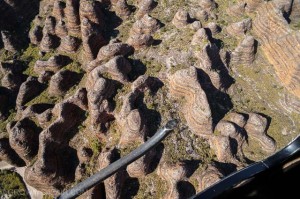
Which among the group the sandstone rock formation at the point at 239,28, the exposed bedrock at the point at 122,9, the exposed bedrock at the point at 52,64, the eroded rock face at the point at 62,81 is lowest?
the eroded rock face at the point at 62,81

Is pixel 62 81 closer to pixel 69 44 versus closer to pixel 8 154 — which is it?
pixel 69 44

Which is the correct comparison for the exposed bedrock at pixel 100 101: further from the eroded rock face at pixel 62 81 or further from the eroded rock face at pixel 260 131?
the eroded rock face at pixel 260 131

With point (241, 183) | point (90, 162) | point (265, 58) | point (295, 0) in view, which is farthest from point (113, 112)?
point (295, 0)

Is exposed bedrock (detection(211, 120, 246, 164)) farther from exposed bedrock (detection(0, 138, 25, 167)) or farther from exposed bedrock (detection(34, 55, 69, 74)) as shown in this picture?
exposed bedrock (detection(0, 138, 25, 167))

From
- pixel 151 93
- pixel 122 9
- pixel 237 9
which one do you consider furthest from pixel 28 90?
pixel 237 9

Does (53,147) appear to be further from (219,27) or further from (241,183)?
(241,183)

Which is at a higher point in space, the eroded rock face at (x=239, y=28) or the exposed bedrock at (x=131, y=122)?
the eroded rock face at (x=239, y=28)

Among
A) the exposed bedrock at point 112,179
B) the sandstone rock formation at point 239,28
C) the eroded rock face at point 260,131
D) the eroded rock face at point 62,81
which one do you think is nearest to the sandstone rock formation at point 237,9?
the sandstone rock formation at point 239,28
